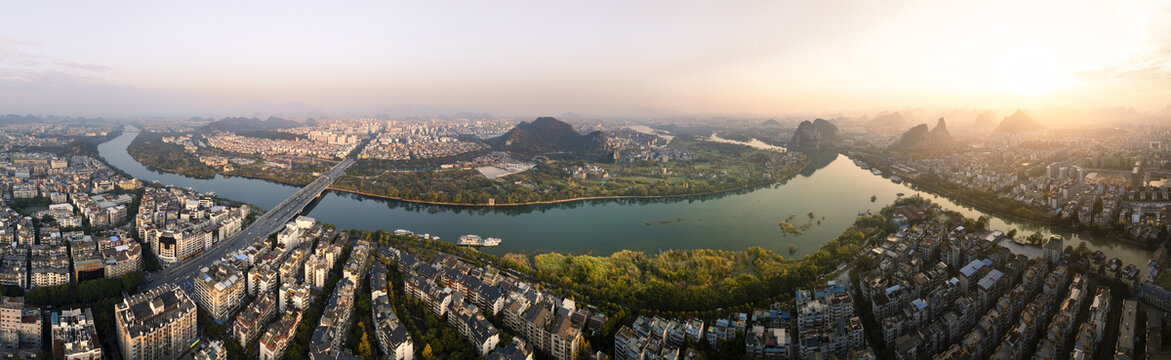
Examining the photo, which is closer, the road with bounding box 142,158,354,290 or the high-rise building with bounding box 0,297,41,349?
the high-rise building with bounding box 0,297,41,349

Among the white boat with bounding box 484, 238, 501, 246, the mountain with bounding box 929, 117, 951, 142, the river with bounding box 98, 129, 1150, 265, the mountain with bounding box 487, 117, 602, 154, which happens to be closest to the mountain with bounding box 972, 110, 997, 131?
the mountain with bounding box 929, 117, 951, 142

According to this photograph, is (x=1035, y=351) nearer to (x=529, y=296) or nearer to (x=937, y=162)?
(x=529, y=296)

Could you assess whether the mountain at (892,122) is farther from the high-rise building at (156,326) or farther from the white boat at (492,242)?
the high-rise building at (156,326)

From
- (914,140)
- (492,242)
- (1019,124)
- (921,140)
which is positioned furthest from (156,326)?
(1019,124)

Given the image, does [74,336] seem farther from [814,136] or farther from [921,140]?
[814,136]

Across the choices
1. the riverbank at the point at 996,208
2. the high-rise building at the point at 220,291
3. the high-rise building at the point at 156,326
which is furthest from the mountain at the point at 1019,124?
the high-rise building at the point at 156,326

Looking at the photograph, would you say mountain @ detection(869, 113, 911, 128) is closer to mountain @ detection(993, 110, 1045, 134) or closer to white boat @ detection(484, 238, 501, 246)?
mountain @ detection(993, 110, 1045, 134)
